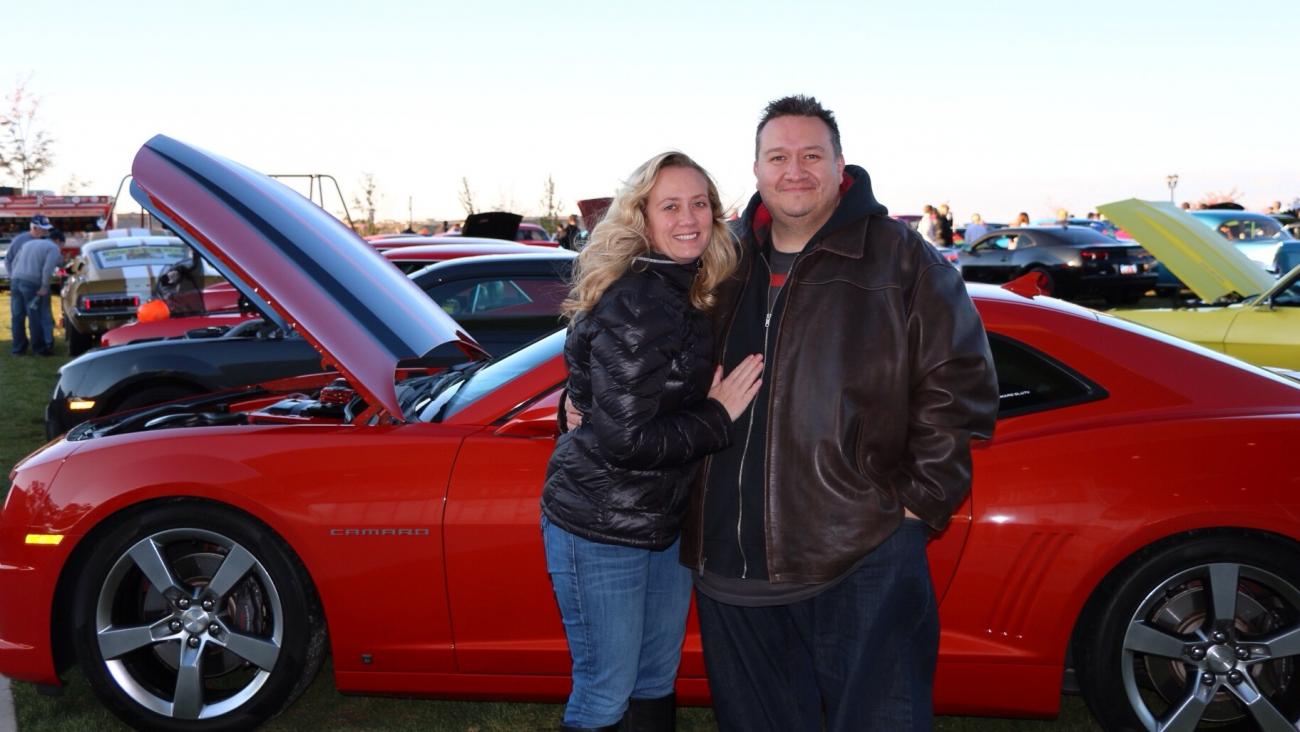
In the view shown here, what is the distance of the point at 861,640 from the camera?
233cm

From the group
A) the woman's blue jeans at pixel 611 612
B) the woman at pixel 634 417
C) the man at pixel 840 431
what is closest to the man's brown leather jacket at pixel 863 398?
the man at pixel 840 431

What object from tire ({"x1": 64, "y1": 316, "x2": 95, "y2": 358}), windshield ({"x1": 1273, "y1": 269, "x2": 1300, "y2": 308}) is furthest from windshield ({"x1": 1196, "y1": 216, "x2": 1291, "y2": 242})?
tire ({"x1": 64, "y1": 316, "x2": 95, "y2": 358})

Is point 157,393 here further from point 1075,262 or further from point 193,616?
point 1075,262

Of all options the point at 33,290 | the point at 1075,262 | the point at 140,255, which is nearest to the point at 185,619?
the point at 140,255

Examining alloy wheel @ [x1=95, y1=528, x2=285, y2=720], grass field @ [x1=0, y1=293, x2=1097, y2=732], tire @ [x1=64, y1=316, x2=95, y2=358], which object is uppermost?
alloy wheel @ [x1=95, y1=528, x2=285, y2=720]

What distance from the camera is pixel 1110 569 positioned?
10.3 ft

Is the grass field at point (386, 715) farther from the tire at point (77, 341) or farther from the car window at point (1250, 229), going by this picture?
the car window at point (1250, 229)

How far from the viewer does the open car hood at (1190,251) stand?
693cm

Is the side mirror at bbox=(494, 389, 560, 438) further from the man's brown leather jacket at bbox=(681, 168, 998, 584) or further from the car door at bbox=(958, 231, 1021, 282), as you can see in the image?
the car door at bbox=(958, 231, 1021, 282)

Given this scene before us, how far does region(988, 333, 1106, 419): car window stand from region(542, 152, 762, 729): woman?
47.4 inches

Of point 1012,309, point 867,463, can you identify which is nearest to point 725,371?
point 867,463

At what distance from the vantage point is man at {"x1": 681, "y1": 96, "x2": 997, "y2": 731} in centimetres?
224

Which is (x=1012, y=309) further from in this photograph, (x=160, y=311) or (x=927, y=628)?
(x=160, y=311)

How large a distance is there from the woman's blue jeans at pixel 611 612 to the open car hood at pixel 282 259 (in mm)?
975
